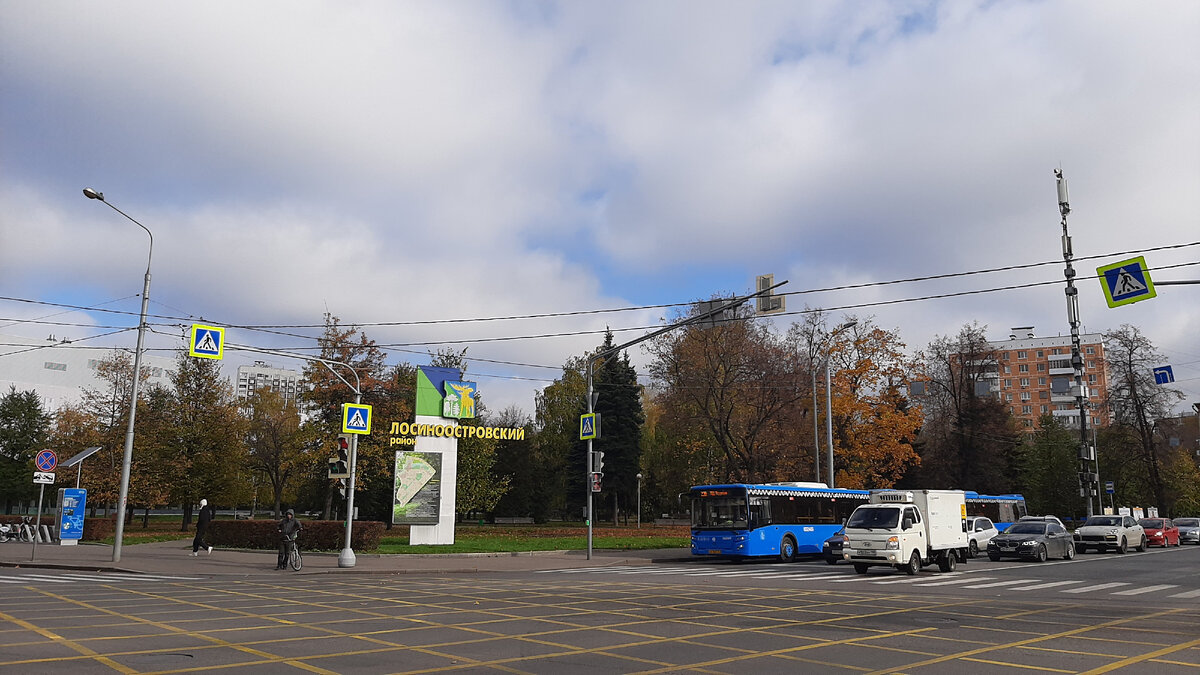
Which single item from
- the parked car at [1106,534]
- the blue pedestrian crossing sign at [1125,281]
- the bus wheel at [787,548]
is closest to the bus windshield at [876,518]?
the bus wheel at [787,548]

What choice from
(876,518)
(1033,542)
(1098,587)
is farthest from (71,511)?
(1033,542)

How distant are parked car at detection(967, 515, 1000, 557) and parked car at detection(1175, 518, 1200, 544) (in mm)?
20307

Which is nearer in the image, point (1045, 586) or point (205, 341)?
point (1045, 586)

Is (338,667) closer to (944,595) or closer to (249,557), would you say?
(944,595)

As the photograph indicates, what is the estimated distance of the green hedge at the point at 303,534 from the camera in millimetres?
29484

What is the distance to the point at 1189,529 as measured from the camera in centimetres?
4572

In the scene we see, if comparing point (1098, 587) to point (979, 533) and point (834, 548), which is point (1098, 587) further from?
point (979, 533)

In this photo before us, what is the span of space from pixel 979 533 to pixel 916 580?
1417 cm

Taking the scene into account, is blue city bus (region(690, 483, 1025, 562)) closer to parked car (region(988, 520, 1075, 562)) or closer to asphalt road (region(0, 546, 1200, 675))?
parked car (region(988, 520, 1075, 562))

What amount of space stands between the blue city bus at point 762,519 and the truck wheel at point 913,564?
Result: 6.98 metres

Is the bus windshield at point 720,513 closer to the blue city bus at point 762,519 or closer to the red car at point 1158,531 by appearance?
the blue city bus at point 762,519

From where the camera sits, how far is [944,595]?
57.7 feet

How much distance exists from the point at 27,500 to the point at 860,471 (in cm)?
7492

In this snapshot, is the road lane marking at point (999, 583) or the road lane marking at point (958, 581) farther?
the road lane marking at point (958, 581)
